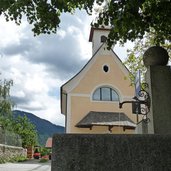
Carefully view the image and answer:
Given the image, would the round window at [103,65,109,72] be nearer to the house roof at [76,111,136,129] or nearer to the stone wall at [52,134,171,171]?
the house roof at [76,111,136,129]

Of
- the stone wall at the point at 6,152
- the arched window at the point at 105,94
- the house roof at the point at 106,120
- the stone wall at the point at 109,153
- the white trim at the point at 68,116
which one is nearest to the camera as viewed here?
the stone wall at the point at 109,153

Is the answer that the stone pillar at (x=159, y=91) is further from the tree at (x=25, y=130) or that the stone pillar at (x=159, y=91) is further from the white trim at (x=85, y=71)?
the tree at (x=25, y=130)

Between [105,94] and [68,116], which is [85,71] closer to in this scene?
[105,94]

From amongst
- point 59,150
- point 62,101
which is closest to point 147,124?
point 59,150

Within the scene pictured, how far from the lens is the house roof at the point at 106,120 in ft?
87.8

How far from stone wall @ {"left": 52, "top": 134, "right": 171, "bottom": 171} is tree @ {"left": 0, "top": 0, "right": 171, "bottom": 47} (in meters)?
2.81

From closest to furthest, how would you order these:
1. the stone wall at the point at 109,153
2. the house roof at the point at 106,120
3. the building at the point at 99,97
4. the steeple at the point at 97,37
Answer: the stone wall at the point at 109,153, the house roof at the point at 106,120, the building at the point at 99,97, the steeple at the point at 97,37

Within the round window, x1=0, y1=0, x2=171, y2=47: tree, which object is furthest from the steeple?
x1=0, y1=0, x2=171, y2=47: tree

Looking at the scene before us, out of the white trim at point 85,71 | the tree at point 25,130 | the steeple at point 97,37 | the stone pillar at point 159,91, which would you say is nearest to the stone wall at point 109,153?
the stone pillar at point 159,91

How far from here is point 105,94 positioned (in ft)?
97.1

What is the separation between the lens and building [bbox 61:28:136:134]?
27172 mm

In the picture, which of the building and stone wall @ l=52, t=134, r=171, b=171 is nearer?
Result: stone wall @ l=52, t=134, r=171, b=171

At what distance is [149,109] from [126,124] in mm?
21794

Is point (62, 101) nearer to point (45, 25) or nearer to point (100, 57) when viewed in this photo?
point (100, 57)
